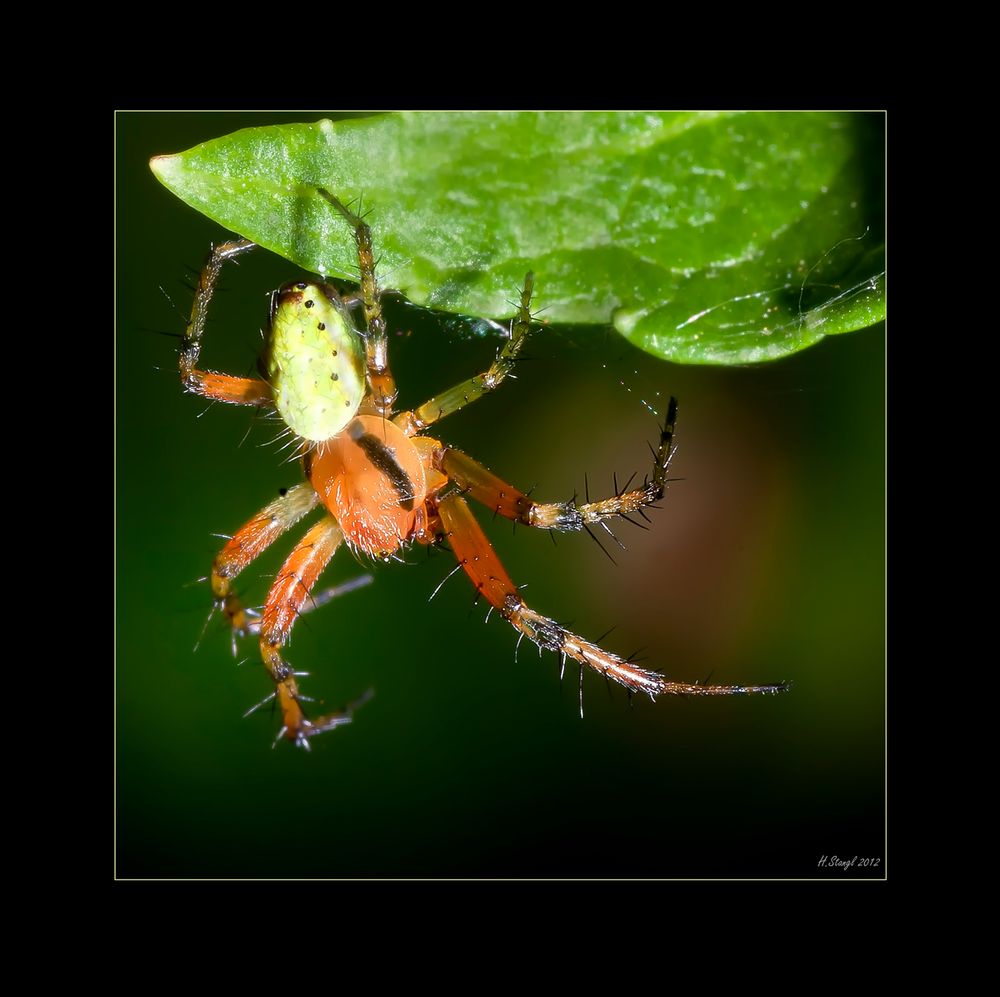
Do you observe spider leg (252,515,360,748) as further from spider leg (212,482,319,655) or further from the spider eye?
the spider eye

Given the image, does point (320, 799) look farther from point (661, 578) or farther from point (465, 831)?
point (661, 578)

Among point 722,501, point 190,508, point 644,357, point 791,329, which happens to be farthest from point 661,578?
point 190,508

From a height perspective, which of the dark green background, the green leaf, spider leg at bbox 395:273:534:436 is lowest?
the dark green background

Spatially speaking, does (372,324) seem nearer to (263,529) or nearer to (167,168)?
(167,168)

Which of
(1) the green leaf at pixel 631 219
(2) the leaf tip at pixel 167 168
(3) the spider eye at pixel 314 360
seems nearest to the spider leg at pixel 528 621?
(3) the spider eye at pixel 314 360

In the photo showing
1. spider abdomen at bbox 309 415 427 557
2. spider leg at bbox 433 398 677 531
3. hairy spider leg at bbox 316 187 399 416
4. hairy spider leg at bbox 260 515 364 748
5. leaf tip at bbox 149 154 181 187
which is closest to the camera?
leaf tip at bbox 149 154 181 187

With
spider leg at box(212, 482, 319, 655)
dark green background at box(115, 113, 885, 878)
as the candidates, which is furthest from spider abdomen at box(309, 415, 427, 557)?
dark green background at box(115, 113, 885, 878)
